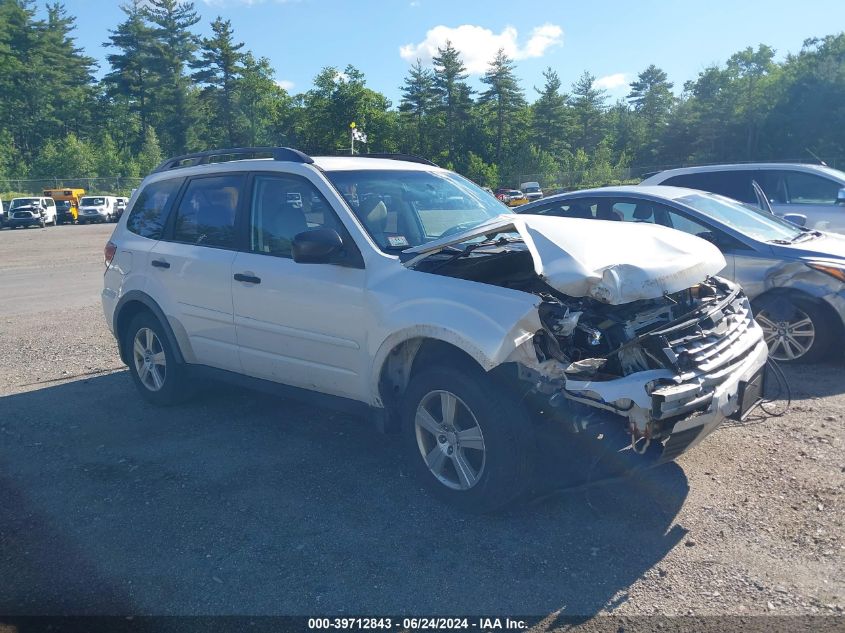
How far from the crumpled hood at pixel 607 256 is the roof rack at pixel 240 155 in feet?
4.22

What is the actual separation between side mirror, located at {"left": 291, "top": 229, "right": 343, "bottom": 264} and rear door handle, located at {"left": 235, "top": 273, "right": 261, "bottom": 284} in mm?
667

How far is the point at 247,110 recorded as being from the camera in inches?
2901

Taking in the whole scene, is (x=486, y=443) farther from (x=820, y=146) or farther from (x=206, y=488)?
(x=820, y=146)

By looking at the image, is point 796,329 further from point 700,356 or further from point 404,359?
A: point 404,359

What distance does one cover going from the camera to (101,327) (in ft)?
33.3

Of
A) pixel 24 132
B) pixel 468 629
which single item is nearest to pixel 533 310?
pixel 468 629

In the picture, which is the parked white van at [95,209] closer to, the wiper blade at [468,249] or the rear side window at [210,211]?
the rear side window at [210,211]

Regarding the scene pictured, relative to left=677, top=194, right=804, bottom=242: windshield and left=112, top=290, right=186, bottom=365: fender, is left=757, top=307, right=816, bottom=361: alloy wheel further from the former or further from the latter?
left=112, top=290, right=186, bottom=365: fender

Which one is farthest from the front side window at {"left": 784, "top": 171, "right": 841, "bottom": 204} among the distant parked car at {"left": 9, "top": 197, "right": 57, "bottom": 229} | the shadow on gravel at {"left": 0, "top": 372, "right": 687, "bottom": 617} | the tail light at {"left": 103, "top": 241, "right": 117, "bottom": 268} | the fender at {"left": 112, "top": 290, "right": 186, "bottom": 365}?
the distant parked car at {"left": 9, "top": 197, "right": 57, "bottom": 229}

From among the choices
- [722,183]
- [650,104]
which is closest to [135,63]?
[650,104]

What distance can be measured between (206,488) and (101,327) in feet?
21.0

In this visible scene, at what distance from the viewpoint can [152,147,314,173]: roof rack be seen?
528 centimetres

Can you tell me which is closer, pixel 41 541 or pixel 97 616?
pixel 97 616

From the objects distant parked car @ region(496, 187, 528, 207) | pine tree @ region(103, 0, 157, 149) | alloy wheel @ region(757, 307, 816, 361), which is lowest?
distant parked car @ region(496, 187, 528, 207)
